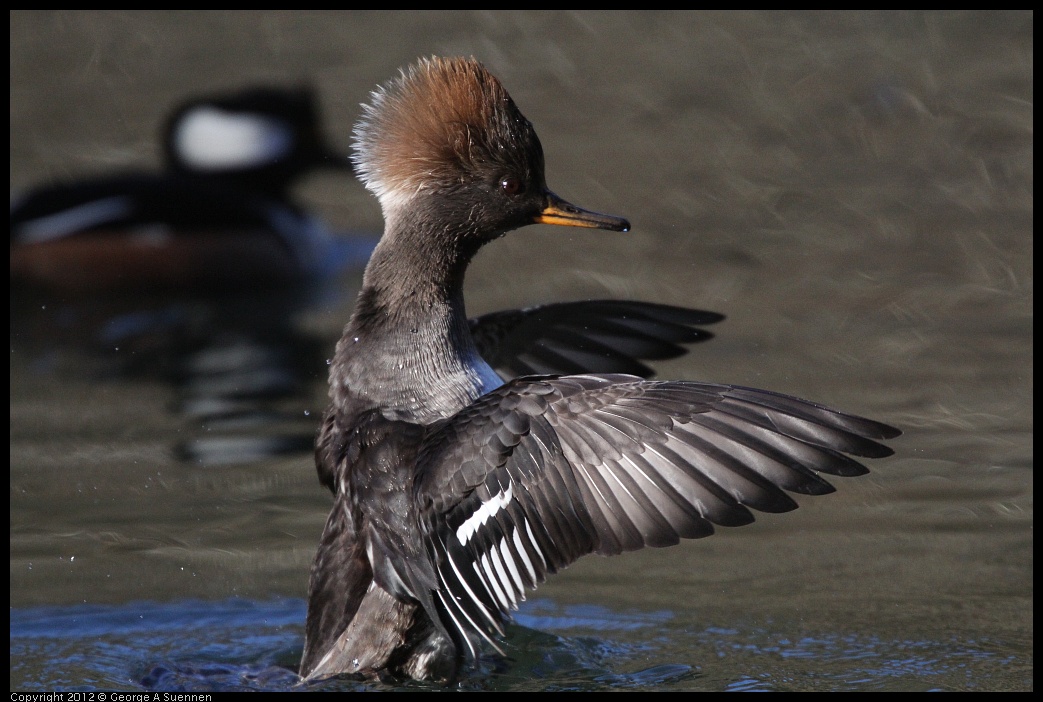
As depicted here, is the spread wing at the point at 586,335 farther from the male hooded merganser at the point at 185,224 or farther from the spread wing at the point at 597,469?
the male hooded merganser at the point at 185,224

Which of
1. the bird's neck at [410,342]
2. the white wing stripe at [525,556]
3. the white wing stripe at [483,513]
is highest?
the bird's neck at [410,342]

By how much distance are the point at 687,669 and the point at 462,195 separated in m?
1.77

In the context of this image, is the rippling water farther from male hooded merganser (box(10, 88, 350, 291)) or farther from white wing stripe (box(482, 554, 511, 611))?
white wing stripe (box(482, 554, 511, 611))

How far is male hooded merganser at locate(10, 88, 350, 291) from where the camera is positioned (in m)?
9.70

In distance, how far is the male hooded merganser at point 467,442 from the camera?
3977 millimetres

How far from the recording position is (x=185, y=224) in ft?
32.7

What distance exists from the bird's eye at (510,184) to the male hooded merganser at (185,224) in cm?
544

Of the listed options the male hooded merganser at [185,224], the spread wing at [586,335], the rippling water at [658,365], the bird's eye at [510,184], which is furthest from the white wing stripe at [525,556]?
the male hooded merganser at [185,224]

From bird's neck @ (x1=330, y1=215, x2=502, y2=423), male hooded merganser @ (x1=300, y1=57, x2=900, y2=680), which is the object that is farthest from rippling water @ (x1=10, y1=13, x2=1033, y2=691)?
bird's neck @ (x1=330, y1=215, x2=502, y2=423)

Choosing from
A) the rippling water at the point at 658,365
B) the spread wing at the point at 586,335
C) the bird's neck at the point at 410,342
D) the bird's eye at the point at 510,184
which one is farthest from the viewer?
the spread wing at the point at 586,335

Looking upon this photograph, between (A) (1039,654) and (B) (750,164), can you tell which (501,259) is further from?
(A) (1039,654)

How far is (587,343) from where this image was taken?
5727mm
